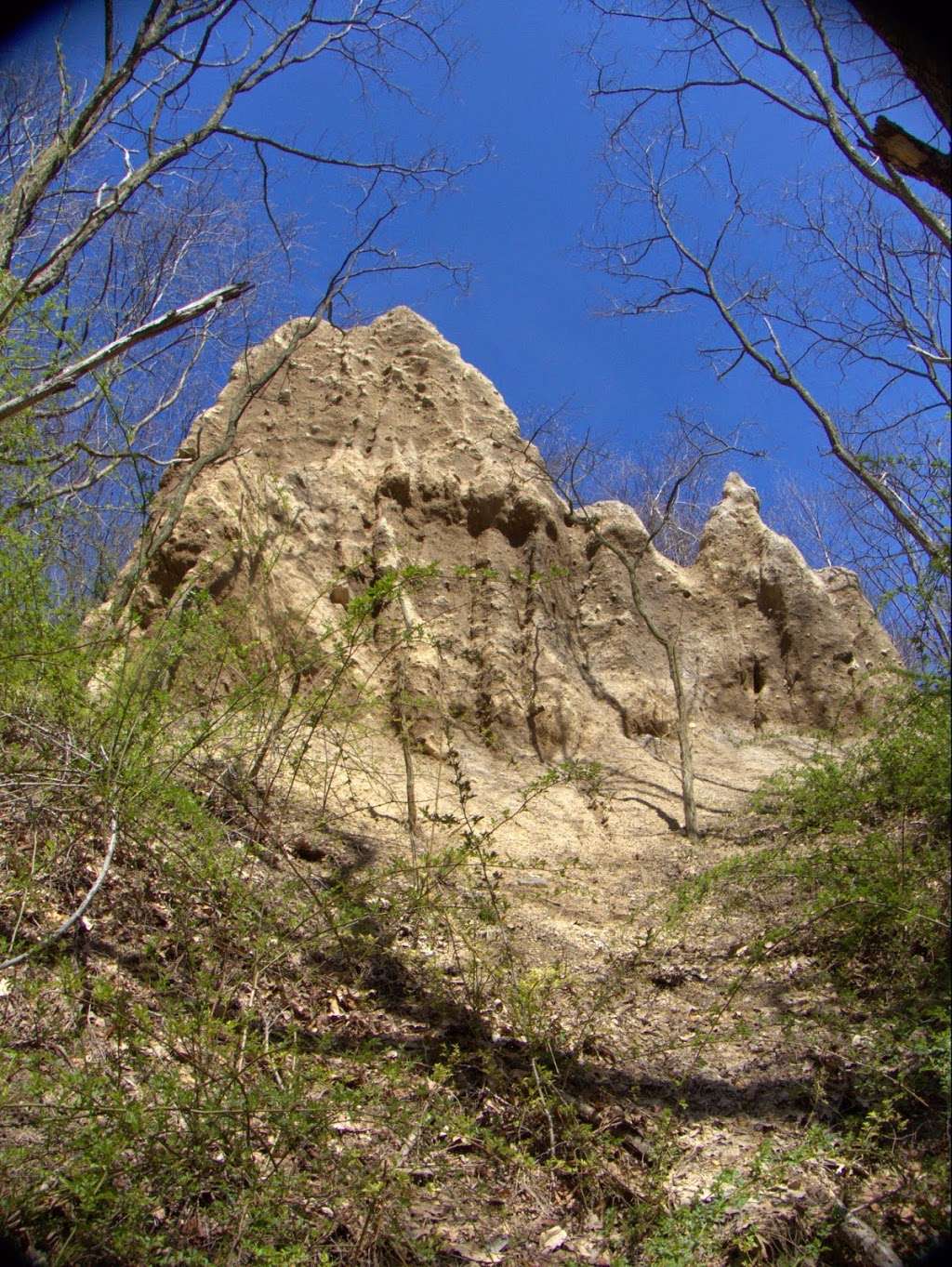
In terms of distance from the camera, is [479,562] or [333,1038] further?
[479,562]

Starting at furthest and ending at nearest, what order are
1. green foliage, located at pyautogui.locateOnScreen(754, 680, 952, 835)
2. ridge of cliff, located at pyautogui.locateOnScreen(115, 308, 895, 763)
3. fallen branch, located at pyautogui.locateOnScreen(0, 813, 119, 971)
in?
ridge of cliff, located at pyautogui.locateOnScreen(115, 308, 895, 763), fallen branch, located at pyautogui.locateOnScreen(0, 813, 119, 971), green foliage, located at pyautogui.locateOnScreen(754, 680, 952, 835)

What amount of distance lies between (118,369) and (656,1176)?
23.2ft

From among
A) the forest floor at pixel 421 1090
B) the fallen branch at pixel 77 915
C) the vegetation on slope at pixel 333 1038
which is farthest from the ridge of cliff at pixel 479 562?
the fallen branch at pixel 77 915

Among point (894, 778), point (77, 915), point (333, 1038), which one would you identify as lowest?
point (333, 1038)

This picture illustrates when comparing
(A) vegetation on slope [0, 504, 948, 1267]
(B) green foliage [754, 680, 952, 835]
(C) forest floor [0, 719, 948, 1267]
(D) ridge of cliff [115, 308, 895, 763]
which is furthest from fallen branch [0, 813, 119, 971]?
(D) ridge of cliff [115, 308, 895, 763]

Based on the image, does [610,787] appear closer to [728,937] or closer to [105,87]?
[728,937]

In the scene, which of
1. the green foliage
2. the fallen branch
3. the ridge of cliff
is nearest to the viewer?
the green foliage

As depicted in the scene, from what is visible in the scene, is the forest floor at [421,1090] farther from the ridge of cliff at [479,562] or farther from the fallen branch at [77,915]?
the ridge of cliff at [479,562]

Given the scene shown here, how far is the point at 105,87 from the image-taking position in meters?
7.40

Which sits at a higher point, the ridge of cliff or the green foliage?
the ridge of cliff

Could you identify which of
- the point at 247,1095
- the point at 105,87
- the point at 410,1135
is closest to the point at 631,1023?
the point at 410,1135

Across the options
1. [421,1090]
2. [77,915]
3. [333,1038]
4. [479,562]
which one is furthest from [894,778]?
[479,562]

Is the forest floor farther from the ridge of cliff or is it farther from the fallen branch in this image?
the ridge of cliff

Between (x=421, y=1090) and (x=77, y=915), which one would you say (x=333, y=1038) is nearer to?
(x=421, y=1090)
